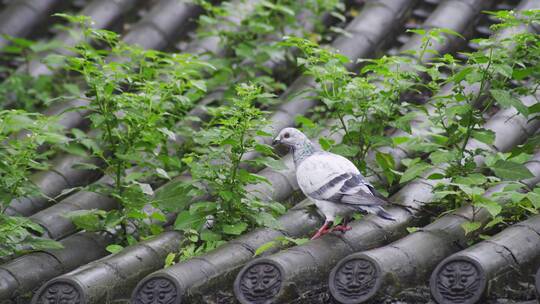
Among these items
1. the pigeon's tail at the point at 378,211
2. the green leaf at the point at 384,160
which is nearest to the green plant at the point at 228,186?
the pigeon's tail at the point at 378,211

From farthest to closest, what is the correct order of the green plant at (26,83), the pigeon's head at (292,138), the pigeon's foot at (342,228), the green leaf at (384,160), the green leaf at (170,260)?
the green plant at (26,83)
the green leaf at (384,160)
the pigeon's head at (292,138)
the green leaf at (170,260)
the pigeon's foot at (342,228)

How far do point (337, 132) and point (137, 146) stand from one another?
1.44m

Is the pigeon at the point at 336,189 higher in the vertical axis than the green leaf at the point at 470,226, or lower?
higher

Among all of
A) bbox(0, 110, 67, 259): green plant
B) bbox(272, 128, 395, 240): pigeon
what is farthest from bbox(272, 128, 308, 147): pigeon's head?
bbox(0, 110, 67, 259): green plant

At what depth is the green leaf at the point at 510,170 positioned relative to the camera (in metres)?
5.76

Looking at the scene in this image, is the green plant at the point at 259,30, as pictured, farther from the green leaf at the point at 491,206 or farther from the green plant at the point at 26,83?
the green leaf at the point at 491,206

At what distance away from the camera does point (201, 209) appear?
6.18 m

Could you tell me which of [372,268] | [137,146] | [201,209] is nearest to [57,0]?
[137,146]

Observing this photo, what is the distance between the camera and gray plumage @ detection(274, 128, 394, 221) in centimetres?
568

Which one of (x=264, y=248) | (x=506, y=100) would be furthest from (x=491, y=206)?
(x=264, y=248)

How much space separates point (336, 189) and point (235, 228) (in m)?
0.68

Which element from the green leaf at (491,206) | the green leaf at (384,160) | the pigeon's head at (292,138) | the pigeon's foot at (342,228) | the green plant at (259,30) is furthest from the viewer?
the green plant at (259,30)

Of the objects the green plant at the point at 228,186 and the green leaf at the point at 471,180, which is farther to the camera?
the green plant at the point at 228,186

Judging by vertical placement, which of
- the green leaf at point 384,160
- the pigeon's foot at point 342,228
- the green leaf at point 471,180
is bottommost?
the pigeon's foot at point 342,228
